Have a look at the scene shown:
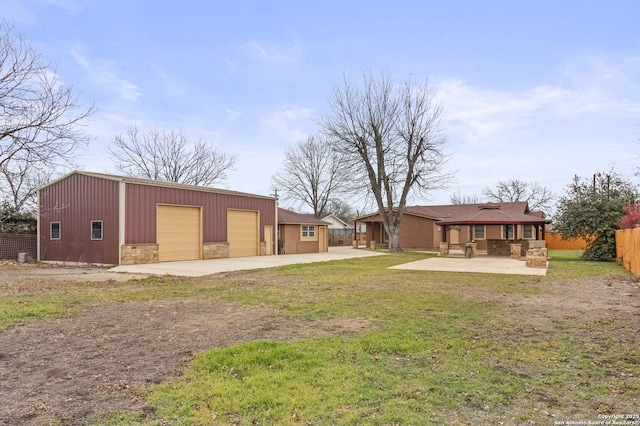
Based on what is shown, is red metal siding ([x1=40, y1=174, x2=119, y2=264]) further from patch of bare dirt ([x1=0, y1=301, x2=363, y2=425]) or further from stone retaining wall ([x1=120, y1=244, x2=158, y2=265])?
patch of bare dirt ([x1=0, y1=301, x2=363, y2=425])

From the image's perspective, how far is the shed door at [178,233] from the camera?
17734 mm

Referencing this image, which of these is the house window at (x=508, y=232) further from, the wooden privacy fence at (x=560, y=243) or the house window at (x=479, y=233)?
the wooden privacy fence at (x=560, y=243)

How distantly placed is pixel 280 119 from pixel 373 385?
744 inches

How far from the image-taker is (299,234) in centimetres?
2673

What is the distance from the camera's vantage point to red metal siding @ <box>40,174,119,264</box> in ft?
53.5

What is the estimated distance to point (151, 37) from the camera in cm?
1377

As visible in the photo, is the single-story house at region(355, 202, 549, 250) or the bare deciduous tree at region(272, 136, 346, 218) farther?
the bare deciduous tree at region(272, 136, 346, 218)

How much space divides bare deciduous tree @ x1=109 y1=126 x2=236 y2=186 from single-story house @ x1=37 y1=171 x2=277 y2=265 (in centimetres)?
1708

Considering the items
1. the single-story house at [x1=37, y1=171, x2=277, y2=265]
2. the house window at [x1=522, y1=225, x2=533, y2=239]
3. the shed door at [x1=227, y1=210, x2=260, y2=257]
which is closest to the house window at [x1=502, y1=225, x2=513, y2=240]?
the house window at [x1=522, y1=225, x2=533, y2=239]

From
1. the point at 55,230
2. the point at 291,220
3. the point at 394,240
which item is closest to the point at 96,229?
the point at 55,230

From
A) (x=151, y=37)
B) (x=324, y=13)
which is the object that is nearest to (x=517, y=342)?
(x=324, y=13)

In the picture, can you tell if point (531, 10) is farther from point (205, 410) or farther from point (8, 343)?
point (8, 343)

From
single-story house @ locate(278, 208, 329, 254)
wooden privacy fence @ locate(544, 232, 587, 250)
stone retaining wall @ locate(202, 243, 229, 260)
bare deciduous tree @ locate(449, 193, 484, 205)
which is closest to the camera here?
stone retaining wall @ locate(202, 243, 229, 260)

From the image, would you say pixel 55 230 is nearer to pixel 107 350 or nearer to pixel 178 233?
pixel 178 233
